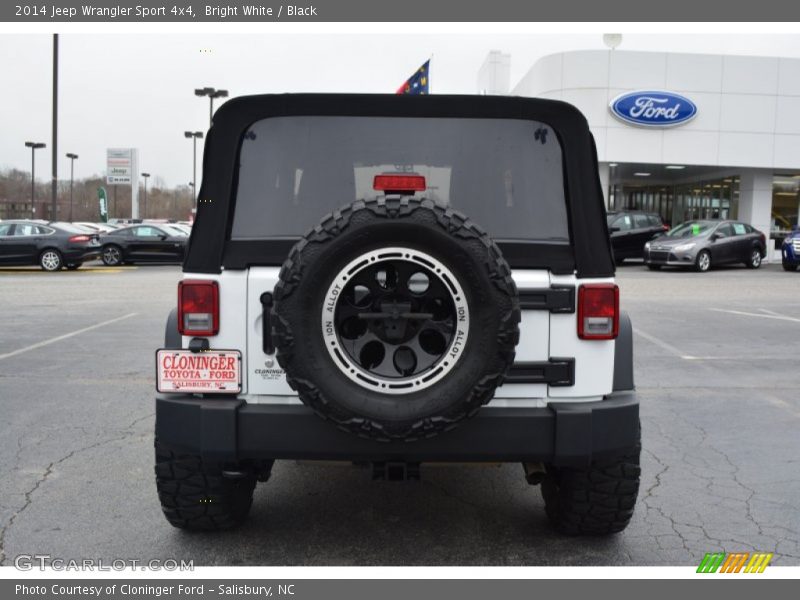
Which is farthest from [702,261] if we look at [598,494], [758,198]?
[598,494]

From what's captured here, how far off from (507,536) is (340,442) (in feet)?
3.81

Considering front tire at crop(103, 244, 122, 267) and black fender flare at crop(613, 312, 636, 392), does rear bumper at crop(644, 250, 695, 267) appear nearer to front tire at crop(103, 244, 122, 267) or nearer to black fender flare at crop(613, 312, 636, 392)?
front tire at crop(103, 244, 122, 267)

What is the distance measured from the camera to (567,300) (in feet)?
11.6

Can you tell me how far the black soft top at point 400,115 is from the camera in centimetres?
358

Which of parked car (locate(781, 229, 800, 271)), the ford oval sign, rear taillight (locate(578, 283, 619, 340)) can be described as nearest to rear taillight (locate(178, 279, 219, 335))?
rear taillight (locate(578, 283, 619, 340))

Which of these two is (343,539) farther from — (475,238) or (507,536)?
(475,238)

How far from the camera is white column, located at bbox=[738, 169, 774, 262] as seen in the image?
104ft

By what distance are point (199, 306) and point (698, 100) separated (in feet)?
97.5

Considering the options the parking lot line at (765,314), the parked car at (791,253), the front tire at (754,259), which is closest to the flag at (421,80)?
the parking lot line at (765,314)

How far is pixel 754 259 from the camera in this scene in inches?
1005

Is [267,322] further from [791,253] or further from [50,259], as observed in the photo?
[791,253]

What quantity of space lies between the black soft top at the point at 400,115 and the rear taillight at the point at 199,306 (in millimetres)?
69

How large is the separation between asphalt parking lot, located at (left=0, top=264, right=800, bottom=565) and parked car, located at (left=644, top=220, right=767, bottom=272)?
49.1 ft

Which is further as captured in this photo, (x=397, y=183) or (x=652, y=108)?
(x=652, y=108)
